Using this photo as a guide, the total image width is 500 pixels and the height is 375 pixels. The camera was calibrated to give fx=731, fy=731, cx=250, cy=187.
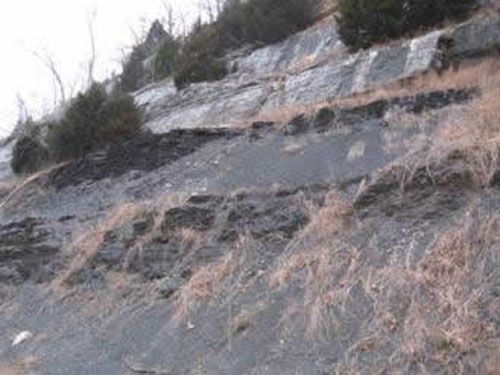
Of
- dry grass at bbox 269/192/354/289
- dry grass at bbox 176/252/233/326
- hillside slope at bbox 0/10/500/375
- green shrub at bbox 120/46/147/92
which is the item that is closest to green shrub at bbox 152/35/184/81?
green shrub at bbox 120/46/147/92

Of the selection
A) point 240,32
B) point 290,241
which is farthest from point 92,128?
point 240,32

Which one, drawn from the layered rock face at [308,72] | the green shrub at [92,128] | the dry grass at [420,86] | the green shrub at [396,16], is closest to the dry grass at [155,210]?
the dry grass at [420,86]

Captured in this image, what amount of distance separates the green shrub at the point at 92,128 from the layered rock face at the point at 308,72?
1106 millimetres

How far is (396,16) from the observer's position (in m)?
18.0

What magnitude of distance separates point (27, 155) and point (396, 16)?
11.7 m

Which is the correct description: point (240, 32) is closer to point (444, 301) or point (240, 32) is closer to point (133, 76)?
point (133, 76)

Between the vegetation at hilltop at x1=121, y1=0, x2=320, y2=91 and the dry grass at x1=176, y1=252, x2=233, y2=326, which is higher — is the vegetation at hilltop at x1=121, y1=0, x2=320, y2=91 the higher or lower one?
the higher one

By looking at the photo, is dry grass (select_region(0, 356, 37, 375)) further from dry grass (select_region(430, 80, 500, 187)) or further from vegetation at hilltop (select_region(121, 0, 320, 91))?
vegetation at hilltop (select_region(121, 0, 320, 91))

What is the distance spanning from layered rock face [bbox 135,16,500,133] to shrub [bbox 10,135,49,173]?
3.48m

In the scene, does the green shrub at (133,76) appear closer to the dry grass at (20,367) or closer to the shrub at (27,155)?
the shrub at (27,155)

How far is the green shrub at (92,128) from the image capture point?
61.0ft

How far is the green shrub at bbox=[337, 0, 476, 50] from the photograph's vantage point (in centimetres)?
1764

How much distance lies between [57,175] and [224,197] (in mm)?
7103

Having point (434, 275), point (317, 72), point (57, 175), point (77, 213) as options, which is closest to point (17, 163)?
point (57, 175)
